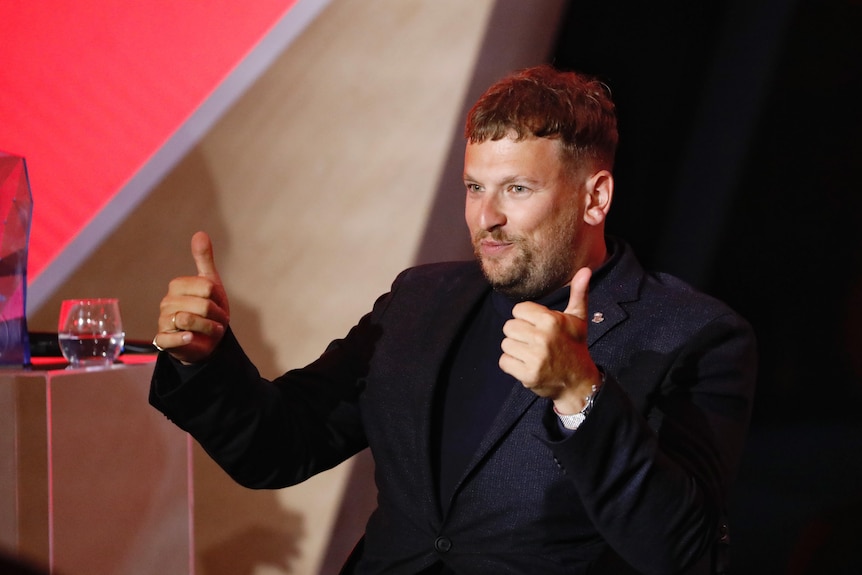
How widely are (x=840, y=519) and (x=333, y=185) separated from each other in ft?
5.93

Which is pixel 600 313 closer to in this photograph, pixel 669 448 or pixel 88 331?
→ pixel 669 448

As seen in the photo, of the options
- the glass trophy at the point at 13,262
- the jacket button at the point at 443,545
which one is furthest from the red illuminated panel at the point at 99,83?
the jacket button at the point at 443,545

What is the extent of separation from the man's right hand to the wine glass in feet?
1.34

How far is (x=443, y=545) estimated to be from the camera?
1.48 meters

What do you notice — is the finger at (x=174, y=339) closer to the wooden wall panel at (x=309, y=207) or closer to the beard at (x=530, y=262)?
the beard at (x=530, y=262)

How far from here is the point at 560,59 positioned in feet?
7.60

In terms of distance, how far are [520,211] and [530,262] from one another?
0.09m

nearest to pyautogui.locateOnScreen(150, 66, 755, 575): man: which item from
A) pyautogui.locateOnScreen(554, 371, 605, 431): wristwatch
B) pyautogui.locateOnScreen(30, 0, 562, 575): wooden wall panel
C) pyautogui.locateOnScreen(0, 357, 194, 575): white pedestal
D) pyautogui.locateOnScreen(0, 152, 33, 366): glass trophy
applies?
pyautogui.locateOnScreen(554, 371, 605, 431): wristwatch

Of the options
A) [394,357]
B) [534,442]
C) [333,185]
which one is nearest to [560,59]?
[333,185]

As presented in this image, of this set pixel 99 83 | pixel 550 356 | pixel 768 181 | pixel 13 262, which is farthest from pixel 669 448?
pixel 99 83

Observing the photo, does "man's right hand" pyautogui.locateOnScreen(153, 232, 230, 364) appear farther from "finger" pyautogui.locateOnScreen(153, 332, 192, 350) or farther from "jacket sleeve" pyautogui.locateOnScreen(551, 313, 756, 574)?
"jacket sleeve" pyautogui.locateOnScreen(551, 313, 756, 574)

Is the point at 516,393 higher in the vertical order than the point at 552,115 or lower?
lower

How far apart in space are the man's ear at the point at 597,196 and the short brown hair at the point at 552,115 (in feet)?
0.09

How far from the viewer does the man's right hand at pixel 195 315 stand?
1376mm
